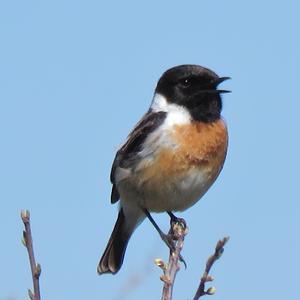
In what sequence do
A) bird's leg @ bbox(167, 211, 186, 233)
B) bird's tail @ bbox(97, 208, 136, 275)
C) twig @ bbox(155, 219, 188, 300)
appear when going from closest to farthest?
1. twig @ bbox(155, 219, 188, 300)
2. bird's leg @ bbox(167, 211, 186, 233)
3. bird's tail @ bbox(97, 208, 136, 275)

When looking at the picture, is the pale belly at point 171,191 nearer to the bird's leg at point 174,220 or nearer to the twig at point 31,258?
the bird's leg at point 174,220

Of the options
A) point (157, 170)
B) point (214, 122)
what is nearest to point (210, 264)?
point (157, 170)

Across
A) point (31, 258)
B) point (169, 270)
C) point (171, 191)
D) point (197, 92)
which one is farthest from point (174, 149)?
point (31, 258)

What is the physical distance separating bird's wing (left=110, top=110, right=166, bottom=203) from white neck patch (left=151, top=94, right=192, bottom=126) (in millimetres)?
71

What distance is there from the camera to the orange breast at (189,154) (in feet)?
21.0

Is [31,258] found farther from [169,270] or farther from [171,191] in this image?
[171,191]

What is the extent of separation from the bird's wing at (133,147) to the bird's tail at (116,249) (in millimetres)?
840

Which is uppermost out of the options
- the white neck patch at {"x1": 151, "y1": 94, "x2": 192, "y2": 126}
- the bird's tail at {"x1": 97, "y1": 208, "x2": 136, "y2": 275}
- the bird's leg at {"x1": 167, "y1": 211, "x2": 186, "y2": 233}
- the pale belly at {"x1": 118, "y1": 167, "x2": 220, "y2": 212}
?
the white neck patch at {"x1": 151, "y1": 94, "x2": 192, "y2": 126}

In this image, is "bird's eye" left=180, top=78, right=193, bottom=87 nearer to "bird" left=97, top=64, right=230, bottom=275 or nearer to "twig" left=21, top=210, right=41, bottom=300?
"bird" left=97, top=64, right=230, bottom=275

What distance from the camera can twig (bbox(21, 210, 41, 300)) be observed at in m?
2.96

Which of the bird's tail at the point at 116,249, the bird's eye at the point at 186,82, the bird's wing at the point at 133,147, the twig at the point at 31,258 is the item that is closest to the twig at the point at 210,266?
the twig at the point at 31,258

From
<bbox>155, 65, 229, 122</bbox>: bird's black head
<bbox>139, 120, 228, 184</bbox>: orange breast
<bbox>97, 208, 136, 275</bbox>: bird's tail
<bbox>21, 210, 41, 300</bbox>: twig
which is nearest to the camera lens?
<bbox>21, 210, 41, 300</bbox>: twig

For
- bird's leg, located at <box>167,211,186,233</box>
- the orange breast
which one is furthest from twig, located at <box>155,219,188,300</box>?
bird's leg, located at <box>167,211,186,233</box>

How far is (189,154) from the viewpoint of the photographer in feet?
21.1
